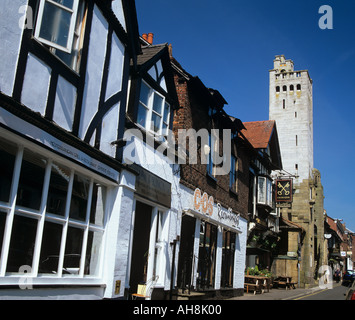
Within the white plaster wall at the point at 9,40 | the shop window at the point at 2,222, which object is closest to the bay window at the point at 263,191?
the shop window at the point at 2,222

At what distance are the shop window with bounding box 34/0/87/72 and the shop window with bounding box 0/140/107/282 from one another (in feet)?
6.21

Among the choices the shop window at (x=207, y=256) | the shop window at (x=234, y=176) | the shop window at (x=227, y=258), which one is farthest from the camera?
the shop window at (x=234, y=176)

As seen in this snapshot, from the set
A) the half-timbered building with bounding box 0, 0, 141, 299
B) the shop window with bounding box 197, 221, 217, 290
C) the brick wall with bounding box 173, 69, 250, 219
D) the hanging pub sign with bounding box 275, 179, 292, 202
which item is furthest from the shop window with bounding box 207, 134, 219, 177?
the hanging pub sign with bounding box 275, 179, 292, 202

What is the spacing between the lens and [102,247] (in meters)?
8.60

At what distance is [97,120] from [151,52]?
145 inches

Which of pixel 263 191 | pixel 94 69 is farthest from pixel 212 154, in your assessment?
pixel 263 191

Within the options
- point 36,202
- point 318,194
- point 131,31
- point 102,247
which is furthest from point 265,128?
point 318,194

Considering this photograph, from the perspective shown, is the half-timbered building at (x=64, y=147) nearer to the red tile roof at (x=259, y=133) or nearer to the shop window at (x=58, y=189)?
the shop window at (x=58, y=189)

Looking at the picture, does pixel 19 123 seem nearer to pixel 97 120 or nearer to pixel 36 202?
pixel 36 202

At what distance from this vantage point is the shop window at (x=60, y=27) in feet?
21.9

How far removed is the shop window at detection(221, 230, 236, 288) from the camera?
1647 centimetres

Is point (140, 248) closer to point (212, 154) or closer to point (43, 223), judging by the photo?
point (43, 223)

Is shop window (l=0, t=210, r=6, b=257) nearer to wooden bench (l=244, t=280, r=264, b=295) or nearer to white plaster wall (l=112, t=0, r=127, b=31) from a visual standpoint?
white plaster wall (l=112, t=0, r=127, b=31)

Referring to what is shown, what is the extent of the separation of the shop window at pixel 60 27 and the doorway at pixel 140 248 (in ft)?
14.5
